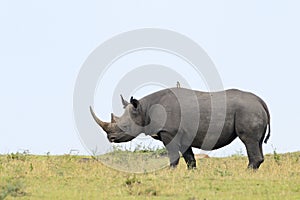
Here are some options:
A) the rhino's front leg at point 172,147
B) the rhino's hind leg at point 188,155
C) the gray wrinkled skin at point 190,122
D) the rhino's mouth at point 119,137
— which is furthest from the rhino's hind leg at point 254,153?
the rhino's mouth at point 119,137

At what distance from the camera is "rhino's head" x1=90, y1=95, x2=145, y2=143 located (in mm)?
17047

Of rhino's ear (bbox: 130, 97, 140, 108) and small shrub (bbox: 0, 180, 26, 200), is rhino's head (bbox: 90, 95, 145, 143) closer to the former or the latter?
rhino's ear (bbox: 130, 97, 140, 108)

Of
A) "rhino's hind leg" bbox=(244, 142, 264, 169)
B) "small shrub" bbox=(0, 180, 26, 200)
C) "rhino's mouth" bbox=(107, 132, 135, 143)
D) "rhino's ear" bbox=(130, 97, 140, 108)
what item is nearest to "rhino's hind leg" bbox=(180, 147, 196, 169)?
"rhino's hind leg" bbox=(244, 142, 264, 169)

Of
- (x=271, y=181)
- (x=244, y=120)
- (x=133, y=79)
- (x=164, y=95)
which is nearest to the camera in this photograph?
(x=271, y=181)

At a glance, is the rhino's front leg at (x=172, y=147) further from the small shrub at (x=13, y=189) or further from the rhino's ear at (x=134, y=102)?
the small shrub at (x=13, y=189)

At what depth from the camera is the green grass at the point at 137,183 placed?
35.9 ft

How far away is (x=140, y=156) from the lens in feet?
58.2

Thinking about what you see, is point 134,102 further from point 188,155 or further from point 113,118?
point 188,155

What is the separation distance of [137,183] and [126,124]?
5315 mm

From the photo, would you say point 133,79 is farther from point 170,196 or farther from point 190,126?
point 170,196

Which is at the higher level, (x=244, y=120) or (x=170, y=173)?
(x=244, y=120)

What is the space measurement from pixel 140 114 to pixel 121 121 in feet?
1.86

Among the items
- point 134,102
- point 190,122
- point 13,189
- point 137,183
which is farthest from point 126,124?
point 13,189

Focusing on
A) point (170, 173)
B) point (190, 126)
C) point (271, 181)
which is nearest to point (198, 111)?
point (190, 126)
